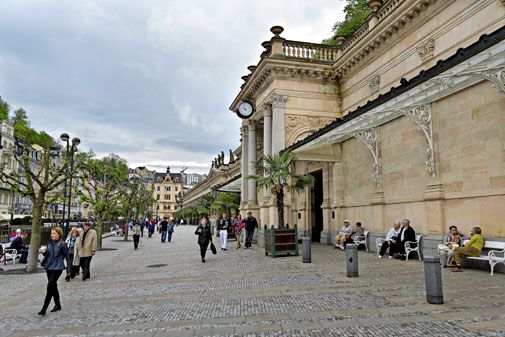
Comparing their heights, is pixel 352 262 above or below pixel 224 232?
below

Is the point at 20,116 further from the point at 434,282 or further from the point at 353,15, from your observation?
the point at 434,282

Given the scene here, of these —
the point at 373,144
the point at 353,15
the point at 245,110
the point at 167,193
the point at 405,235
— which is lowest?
the point at 405,235

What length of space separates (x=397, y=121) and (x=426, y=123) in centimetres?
173

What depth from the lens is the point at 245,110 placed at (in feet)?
79.9

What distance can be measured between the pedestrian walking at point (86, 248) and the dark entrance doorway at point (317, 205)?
42.9 feet

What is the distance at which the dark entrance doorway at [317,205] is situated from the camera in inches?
813

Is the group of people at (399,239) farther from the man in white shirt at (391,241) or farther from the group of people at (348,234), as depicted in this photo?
the group of people at (348,234)

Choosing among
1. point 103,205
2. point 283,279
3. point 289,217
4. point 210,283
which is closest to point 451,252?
point 283,279

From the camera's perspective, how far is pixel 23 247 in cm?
1503

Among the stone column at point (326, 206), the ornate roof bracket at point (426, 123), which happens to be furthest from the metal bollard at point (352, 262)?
the stone column at point (326, 206)

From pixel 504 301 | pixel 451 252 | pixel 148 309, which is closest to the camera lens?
pixel 504 301

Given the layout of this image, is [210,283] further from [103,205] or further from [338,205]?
[103,205]

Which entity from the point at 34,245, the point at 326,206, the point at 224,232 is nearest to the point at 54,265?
the point at 34,245

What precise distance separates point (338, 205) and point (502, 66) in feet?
33.8
